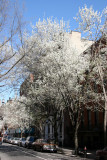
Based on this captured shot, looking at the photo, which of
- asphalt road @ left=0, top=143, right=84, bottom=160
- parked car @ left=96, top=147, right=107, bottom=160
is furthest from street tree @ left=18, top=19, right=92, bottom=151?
parked car @ left=96, top=147, right=107, bottom=160

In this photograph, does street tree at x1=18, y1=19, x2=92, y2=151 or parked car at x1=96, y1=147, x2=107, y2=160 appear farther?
street tree at x1=18, y1=19, x2=92, y2=151

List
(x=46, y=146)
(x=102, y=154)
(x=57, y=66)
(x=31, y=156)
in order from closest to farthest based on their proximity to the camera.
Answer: (x=102, y=154), (x=31, y=156), (x=57, y=66), (x=46, y=146)

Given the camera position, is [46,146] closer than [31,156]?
No

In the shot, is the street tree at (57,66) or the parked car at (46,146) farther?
the parked car at (46,146)

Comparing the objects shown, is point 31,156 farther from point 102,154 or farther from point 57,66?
point 57,66

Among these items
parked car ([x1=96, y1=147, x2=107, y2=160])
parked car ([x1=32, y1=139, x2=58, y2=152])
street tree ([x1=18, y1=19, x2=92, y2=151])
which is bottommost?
parked car ([x1=32, y1=139, x2=58, y2=152])

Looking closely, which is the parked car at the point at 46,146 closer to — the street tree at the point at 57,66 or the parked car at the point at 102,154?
the street tree at the point at 57,66

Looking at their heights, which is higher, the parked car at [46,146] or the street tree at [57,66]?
the street tree at [57,66]

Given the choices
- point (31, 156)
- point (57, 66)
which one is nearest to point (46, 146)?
point (31, 156)

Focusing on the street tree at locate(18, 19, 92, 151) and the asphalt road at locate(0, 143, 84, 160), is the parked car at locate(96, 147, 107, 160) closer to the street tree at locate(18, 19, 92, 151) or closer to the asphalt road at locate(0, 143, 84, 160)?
the asphalt road at locate(0, 143, 84, 160)

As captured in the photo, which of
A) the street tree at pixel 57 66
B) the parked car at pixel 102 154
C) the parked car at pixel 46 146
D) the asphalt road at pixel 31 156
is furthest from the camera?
the parked car at pixel 46 146

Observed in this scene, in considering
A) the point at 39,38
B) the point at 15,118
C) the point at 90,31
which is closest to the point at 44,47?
the point at 39,38

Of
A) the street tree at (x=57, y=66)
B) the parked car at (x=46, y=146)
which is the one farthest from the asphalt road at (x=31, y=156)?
the street tree at (x=57, y=66)

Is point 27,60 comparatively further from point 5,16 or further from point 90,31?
point 5,16
